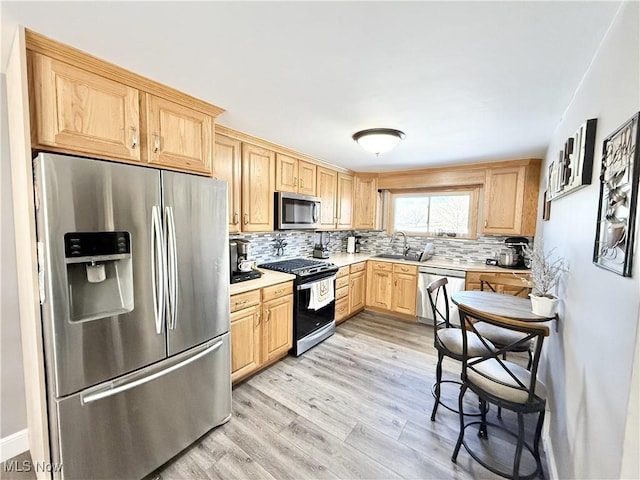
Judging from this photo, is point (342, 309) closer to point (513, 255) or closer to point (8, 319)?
point (513, 255)

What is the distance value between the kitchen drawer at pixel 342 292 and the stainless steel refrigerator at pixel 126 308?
79.4 inches

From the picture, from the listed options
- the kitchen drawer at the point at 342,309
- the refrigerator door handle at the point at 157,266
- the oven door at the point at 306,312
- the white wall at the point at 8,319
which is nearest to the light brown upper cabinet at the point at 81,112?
the refrigerator door handle at the point at 157,266

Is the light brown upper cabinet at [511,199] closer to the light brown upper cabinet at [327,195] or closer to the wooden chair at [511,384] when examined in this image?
the light brown upper cabinet at [327,195]

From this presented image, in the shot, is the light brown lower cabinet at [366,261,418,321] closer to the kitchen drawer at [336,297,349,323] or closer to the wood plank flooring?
the kitchen drawer at [336,297,349,323]

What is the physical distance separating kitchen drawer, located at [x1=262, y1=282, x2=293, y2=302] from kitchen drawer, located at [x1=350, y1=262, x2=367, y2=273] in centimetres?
135

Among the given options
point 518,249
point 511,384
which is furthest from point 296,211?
point 518,249

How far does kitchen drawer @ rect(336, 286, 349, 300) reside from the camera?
3640 mm

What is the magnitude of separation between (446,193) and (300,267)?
2661mm

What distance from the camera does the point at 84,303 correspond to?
4.40 feet

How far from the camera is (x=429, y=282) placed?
144 inches

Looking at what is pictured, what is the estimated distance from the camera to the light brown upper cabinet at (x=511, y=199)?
10.8 feet

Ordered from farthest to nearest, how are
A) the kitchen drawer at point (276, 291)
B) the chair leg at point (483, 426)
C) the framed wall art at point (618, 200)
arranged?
the kitchen drawer at point (276, 291) < the chair leg at point (483, 426) < the framed wall art at point (618, 200)

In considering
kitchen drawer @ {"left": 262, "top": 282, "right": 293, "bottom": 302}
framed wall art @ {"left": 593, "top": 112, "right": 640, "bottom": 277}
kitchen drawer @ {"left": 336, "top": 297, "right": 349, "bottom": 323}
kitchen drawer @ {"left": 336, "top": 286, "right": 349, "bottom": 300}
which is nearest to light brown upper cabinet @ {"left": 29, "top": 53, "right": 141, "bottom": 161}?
kitchen drawer @ {"left": 262, "top": 282, "right": 293, "bottom": 302}

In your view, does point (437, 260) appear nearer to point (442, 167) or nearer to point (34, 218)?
point (442, 167)
